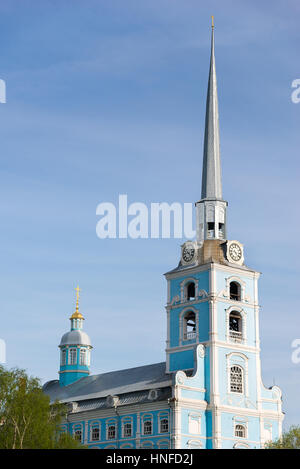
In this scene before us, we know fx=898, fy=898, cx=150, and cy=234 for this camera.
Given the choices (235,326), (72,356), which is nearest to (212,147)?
(235,326)

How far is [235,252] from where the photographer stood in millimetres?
80250

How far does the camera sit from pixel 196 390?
74250 mm

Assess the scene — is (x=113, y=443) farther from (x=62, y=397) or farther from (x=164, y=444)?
(x=62, y=397)

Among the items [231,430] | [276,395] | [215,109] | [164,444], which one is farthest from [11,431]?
[215,109]

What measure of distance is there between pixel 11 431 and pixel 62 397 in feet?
88.1

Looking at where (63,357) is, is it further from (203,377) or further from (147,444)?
(203,377)

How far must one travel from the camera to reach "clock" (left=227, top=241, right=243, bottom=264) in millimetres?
79750

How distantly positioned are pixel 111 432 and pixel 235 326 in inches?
568

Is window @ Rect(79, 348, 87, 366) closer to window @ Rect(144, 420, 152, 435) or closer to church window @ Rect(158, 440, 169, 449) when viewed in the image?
window @ Rect(144, 420, 152, 435)

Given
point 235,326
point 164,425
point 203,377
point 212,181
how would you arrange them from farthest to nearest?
point 212,181 → point 235,326 → point 203,377 → point 164,425

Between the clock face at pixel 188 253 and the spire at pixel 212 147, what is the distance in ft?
19.5

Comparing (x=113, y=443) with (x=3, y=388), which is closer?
(x=3, y=388)

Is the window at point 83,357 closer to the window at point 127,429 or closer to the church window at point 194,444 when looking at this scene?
the window at point 127,429
